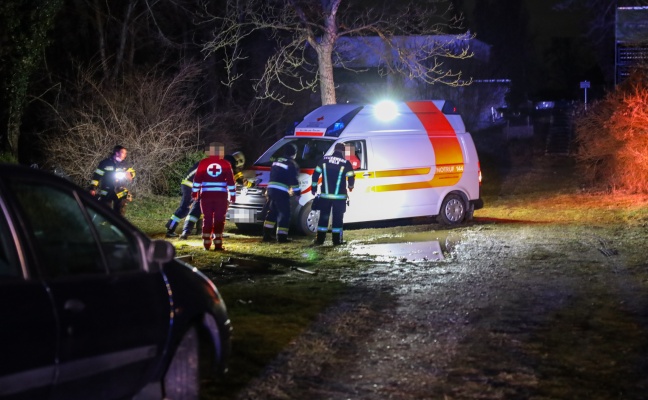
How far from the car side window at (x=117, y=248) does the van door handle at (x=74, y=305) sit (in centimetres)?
41

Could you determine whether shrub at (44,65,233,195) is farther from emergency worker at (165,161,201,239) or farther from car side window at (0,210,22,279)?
car side window at (0,210,22,279)

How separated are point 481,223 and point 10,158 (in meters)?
10.1

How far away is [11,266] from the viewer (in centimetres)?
407

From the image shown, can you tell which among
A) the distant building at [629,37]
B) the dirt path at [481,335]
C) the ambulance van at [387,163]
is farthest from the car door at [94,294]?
the distant building at [629,37]

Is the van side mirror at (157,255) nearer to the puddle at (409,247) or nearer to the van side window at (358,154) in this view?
the puddle at (409,247)

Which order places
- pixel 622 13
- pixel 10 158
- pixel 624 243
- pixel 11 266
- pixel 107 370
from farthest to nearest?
pixel 622 13 → pixel 10 158 → pixel 624 243 → pixel 107 370 → pixel 11 266

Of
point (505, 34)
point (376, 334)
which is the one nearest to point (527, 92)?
point (505, 34)

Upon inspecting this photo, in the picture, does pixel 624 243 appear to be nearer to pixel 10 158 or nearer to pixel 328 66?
pixel 328 66

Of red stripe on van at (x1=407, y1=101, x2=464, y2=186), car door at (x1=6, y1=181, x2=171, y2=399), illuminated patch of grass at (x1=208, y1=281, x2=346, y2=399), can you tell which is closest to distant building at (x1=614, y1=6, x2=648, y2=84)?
red stripe on van at (x1=407, y1=101, x2=464, y2=186)

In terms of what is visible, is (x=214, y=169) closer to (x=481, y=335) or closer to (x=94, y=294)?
(x=481, y=335)

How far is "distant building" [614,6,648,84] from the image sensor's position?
23.8 metres

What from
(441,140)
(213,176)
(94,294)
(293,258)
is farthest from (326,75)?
(94,294)

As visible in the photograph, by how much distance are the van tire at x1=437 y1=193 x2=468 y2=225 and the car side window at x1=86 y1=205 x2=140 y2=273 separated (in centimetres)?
1077

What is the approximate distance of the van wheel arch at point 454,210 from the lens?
15359 mm
